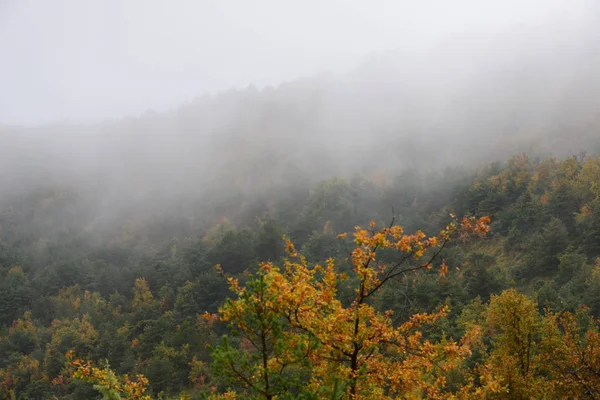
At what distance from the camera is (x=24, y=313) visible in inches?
3157

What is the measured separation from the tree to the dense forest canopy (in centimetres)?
4

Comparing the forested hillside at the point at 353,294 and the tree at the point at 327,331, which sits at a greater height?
the tree at the point at 327,331

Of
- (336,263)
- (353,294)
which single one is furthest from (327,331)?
(336,263)

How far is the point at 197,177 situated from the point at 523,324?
551ft

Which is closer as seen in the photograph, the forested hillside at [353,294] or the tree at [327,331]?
the tree at [327,331]

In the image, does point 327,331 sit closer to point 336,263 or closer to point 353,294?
point 353,294

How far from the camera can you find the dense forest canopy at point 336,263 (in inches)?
283

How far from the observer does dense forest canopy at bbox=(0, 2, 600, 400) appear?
7184 mm

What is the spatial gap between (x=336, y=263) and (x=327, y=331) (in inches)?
2148

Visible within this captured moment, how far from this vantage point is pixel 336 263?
60719mm

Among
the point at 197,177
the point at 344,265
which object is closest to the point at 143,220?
the point at 197,177

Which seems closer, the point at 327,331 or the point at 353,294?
the point at 327,331

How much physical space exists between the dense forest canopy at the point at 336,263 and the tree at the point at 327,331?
0.13ft

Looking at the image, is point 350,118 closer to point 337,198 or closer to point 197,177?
point 197,177
